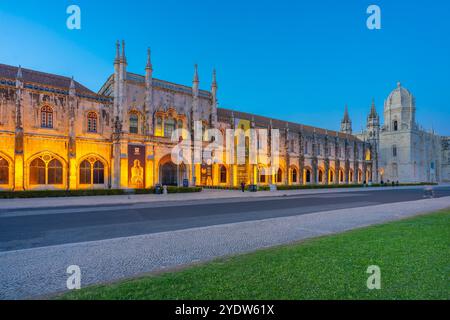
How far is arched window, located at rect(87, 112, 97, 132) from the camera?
102ft

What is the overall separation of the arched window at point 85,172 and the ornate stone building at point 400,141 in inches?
2733

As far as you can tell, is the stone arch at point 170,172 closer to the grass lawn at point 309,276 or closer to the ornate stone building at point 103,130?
the ornate stone building at point 103,130

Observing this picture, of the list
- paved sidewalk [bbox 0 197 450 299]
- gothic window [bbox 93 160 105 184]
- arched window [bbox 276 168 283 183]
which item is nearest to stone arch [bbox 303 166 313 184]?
arched window [bbox 276 168 283 183]

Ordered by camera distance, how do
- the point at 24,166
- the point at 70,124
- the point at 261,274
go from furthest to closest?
the point at 70,124, the point at 24,166, the point at 261,274

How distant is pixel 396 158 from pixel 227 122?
59.0 metres

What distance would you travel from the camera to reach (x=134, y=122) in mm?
33562

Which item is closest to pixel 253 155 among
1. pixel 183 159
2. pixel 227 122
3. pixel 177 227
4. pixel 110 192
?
pixel 227 122

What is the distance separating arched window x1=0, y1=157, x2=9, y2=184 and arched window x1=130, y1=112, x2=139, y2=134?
42.0 ft

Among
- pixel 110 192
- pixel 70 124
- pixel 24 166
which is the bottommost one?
pixel 110 192

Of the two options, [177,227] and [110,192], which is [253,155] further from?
[177,227]

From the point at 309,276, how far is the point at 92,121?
3229cm

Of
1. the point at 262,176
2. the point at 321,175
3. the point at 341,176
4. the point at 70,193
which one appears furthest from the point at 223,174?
the point at 341,176

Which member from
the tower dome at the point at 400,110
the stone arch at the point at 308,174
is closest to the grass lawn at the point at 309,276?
the stone arch at the point at 308,174
